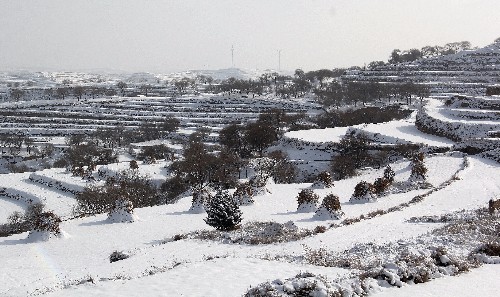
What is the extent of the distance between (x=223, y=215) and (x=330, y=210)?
208 inches

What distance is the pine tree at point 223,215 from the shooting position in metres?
19.2

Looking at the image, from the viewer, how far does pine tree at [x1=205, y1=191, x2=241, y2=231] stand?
1925cm

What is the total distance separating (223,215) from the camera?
1928 cm

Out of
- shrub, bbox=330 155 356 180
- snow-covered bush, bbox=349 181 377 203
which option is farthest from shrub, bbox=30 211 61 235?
shrub, bbox=330 155 356 180

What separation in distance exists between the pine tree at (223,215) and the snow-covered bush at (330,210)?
4.18m

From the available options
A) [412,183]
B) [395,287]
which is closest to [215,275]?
[395,287]

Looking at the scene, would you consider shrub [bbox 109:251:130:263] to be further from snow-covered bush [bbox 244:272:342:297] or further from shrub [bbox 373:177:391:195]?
shrub [bbox 373:177:391:195]

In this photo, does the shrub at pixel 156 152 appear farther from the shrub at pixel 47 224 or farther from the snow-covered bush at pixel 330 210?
the snow-covered bush at pixel 330 210

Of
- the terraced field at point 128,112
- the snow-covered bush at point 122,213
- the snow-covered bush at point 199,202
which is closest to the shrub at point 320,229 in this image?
the snow-covered bush at point 199,202

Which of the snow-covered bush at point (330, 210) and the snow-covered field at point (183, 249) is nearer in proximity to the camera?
the snow-covered field at point (183, 249)

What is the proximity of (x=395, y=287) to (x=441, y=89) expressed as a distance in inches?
3378

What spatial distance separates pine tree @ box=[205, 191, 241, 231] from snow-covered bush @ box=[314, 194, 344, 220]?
418 cm

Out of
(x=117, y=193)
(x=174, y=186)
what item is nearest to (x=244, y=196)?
A: (x=117, y=193)

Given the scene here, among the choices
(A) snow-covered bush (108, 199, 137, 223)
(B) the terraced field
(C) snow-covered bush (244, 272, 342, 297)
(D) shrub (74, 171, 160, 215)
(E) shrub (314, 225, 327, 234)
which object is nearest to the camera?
(C) snow-covered bush (244, 272, 342, 297)
